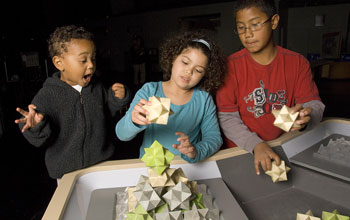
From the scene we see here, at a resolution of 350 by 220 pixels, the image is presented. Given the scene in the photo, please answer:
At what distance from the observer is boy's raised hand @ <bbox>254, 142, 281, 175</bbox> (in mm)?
1084

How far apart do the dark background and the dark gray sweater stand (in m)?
0.50

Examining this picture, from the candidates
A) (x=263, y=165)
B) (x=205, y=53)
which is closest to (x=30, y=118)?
(x=205, y=53)

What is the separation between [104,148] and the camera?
1400 millimetres

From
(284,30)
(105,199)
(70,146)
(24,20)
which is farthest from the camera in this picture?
(284,30)

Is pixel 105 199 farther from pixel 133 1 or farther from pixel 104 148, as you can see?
pixel 133 1

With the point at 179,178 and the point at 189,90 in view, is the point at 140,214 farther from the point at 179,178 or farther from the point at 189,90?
the point at 189,90

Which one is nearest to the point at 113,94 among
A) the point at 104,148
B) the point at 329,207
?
the point at 104,148

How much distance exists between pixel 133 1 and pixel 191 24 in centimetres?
256

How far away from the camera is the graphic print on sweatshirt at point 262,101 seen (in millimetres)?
1466

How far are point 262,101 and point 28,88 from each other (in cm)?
440

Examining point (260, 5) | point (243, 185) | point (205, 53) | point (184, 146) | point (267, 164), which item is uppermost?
point (260, 5)

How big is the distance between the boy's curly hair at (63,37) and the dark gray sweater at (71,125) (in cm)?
13

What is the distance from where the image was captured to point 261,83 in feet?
4.86

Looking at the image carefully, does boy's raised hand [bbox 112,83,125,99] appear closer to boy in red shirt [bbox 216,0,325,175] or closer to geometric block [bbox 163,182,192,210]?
boy in red shirt [bbox 216,0,325,175]
